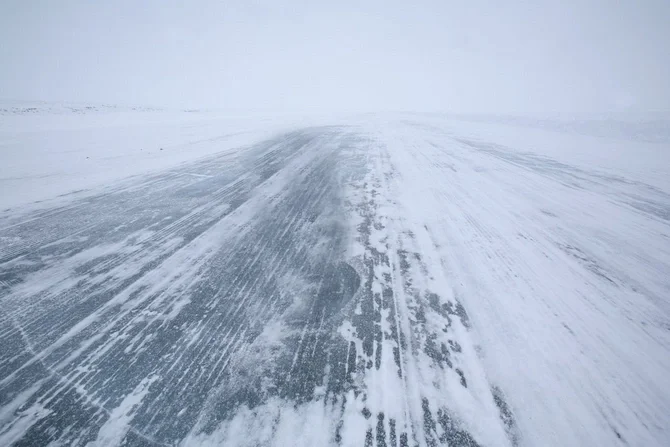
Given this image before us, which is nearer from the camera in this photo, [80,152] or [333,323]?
[333,323]

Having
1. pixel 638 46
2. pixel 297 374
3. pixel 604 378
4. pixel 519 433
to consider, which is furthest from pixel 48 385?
pixel 638 46

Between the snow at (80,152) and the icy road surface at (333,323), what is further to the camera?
the snow at (80,152)

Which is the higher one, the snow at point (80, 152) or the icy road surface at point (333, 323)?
the snow at point (80, 152)

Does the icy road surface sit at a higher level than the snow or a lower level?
lower

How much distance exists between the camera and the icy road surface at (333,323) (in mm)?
1880

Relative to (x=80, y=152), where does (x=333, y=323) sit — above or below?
below

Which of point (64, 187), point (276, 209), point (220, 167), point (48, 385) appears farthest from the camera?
point (220, 167)

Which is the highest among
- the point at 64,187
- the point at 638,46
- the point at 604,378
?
the point at 638,46

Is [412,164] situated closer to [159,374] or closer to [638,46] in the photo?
[159,374]

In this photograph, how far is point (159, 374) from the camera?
7.07 ft

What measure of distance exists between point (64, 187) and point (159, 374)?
610cm

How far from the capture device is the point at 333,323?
262 centimetres

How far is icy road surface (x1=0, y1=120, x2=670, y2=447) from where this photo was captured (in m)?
1.88

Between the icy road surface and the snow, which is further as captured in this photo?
the snow
